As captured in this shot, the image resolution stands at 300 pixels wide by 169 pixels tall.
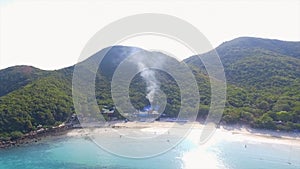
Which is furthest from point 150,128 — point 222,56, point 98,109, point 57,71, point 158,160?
point 222,56

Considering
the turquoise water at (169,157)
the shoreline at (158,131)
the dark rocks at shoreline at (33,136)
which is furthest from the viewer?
the shoreline at (158,131)

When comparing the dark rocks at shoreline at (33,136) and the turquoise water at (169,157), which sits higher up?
the dark rocks at shoreline at (33,136)

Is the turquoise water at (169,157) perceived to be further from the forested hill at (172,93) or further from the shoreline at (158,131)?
the forested hill at (172,93)

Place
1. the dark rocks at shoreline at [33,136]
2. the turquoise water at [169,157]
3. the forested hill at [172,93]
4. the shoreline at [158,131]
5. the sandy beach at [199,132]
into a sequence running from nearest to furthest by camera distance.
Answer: the turquoise water at [169,157] < the dark rocks at shoreline at [33,136] < the shoreline at [158,131] < the sandy beach at [199,132] < the forested hill at [172,93]

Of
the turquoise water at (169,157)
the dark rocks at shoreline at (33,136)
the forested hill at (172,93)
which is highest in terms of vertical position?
the forested hill at (172,93)

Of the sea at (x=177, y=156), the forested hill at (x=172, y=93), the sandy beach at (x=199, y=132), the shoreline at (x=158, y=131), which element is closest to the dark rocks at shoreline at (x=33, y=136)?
the shoreline at (x=158, y=131)

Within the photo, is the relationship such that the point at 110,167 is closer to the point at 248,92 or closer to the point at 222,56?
the point at 248,92

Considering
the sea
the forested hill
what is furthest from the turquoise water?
the forested hill

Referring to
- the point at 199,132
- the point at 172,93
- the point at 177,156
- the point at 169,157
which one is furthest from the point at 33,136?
the point at 172,93
